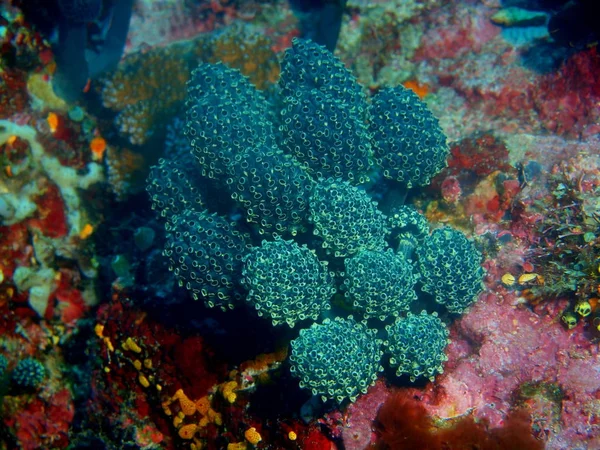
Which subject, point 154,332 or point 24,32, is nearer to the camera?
point 154,332

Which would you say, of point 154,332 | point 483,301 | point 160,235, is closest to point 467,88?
point 483,301

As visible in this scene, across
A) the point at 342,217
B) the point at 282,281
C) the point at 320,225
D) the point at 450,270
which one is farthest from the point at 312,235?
the point at 450,270

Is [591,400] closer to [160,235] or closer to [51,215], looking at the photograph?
[160,235]

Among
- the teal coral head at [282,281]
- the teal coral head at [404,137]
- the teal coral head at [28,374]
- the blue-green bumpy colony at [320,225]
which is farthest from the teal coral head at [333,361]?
the teal coral head at [28,374]

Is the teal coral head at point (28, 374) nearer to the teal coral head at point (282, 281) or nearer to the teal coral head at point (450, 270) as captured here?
the teal coral head at point (282, 281)

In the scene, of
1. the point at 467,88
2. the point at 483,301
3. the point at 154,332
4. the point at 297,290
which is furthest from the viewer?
the point at 467,88
